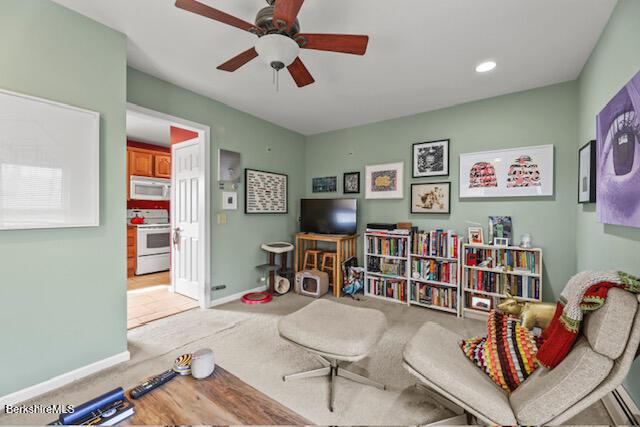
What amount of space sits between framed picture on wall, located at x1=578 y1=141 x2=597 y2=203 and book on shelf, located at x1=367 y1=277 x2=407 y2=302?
1.99 m

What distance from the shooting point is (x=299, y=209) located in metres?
4.57

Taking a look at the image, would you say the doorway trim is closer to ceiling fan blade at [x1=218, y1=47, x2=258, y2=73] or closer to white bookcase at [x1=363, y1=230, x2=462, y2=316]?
ceiling fan blade at [x1=218, y1=47, x2=258, y2=73]

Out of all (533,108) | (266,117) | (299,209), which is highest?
(266,117)

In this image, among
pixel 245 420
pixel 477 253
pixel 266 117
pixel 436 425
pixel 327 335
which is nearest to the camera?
pixel 245 420

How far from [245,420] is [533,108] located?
3.71 m

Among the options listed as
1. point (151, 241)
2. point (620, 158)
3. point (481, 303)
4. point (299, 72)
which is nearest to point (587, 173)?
point (620, 158)

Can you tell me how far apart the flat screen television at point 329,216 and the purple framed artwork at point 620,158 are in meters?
2.48

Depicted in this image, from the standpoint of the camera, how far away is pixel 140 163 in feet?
15.9

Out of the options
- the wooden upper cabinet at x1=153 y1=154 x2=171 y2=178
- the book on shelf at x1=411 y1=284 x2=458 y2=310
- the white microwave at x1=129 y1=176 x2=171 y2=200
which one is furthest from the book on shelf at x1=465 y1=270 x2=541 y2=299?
the wooden upper cabinet at x1=153 y1=154 x2=171 y2=178

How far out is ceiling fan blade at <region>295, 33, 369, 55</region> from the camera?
1.50m

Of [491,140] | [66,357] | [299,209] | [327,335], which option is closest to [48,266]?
[66,357]

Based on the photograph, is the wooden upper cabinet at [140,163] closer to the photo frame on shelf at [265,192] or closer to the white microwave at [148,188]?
the white microwave at [148,188]

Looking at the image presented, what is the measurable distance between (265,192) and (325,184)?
3.48ft

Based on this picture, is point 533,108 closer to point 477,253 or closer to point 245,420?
point 477,253
